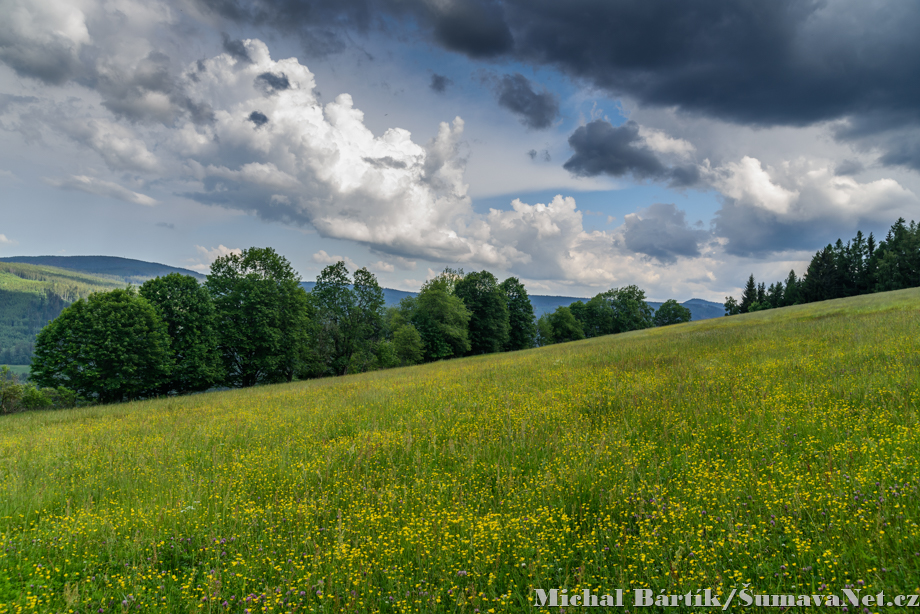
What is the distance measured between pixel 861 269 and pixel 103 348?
11416 cm

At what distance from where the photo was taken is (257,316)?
3625 centimetres

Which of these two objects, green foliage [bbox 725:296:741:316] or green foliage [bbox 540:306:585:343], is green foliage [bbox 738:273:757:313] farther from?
green foliage [bbox 540:306:585:343]

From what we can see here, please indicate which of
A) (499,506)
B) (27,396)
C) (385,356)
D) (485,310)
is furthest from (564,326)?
(499,506)

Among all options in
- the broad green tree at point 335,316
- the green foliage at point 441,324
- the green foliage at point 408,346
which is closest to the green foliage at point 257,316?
the broad green tree at point 335,316

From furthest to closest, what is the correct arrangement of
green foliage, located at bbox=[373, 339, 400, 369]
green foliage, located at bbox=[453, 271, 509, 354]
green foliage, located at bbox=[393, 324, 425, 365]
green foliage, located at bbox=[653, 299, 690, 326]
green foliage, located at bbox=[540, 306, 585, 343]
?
green foliage, located at bbox=[653, 299, 690, 326] < green foliage, located at bbox=[540, 306, 585, 343] < green foliage, located at bbox=[453, 271, 509, 354] < green foliage, located at bbox=[393, 324, 425, 365] < green foliage, located at bbox=[373, 339, 400, 369]

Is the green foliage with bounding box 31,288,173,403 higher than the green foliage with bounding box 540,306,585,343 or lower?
lower

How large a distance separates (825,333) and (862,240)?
96.1 meters

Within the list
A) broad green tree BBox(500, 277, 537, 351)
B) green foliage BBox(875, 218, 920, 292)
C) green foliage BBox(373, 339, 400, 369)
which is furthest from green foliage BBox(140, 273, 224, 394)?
green foliage BBox(875, 218, 920, 292)

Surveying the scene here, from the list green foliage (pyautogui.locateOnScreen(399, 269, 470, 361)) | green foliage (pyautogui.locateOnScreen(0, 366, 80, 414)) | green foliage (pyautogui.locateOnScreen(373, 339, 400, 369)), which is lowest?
green foliage (pyautogui.locateOnScreen(0, 366, 80, 414))

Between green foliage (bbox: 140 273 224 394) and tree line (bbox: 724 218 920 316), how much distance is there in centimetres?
9726

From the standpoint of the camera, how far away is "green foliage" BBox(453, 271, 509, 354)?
62812 millimetres

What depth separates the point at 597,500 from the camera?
14.2 ft

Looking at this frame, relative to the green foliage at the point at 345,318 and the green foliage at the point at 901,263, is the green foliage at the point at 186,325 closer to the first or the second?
the green foliage at the point at 345,318

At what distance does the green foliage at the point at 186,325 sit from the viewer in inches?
1241
